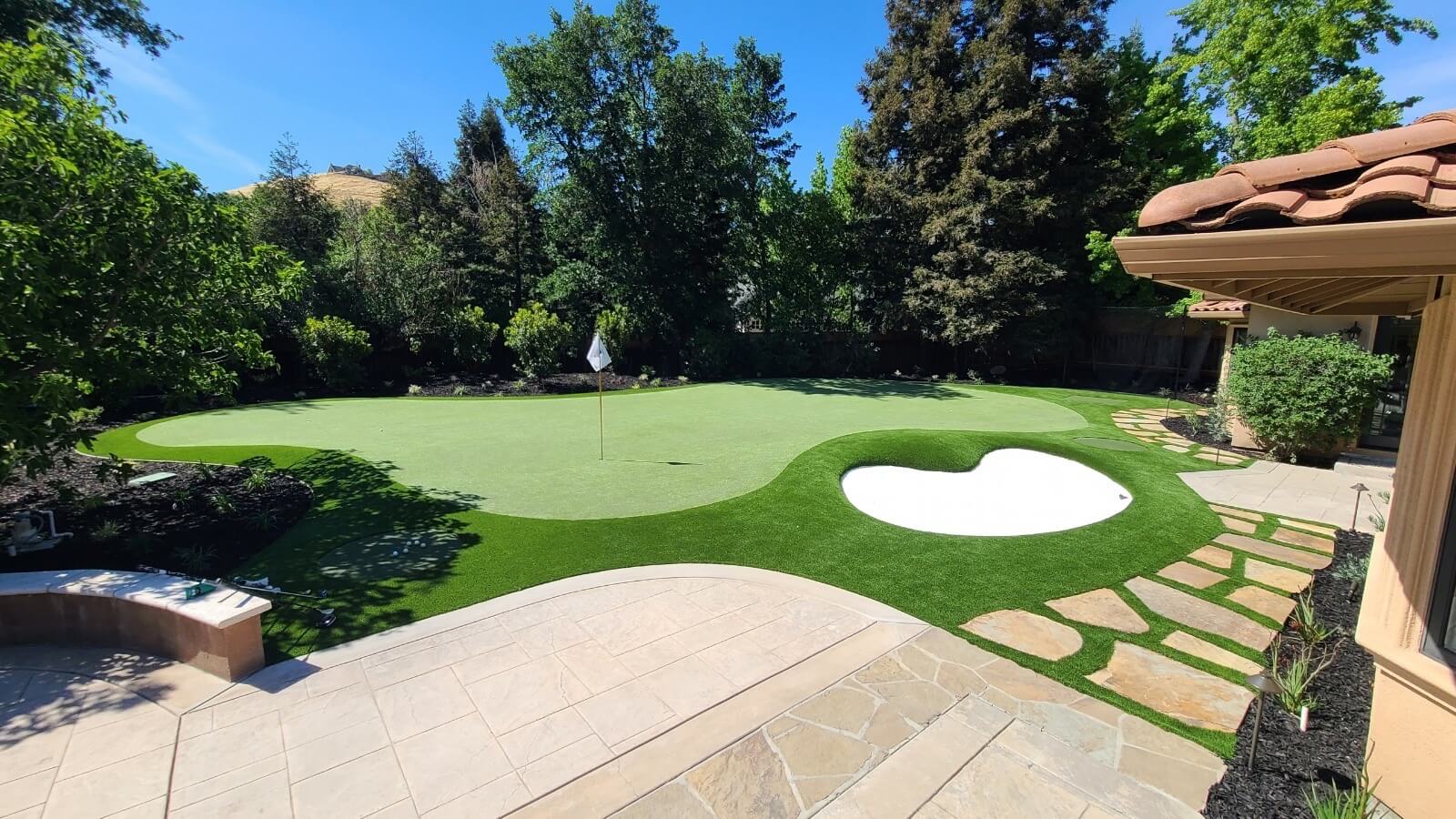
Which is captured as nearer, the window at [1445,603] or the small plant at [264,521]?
the window at [1445,603]

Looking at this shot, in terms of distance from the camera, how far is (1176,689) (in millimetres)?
3215

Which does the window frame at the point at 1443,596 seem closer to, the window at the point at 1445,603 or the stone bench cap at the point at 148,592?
the window at the point at 1445,603

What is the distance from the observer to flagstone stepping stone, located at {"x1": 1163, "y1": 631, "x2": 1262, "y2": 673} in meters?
3.42

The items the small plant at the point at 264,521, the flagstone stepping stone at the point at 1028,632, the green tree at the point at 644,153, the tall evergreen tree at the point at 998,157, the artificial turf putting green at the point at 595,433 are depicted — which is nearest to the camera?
the flagstone stepping stone at the point at 1028,632

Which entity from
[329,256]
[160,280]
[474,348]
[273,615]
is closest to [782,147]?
[474,348]

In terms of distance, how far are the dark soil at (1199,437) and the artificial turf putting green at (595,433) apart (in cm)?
175

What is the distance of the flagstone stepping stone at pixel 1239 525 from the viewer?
5773 millimetres

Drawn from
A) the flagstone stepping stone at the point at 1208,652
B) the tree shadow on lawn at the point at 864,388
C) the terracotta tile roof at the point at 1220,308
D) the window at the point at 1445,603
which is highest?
the terracotta tile roof at the point at 1220,308

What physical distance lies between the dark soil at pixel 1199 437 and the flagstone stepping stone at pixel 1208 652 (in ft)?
24.9

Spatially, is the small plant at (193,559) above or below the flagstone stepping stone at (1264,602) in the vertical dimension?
above

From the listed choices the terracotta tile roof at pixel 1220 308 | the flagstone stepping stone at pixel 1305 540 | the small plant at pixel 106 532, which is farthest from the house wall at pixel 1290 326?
the small plant at pixel 106 532

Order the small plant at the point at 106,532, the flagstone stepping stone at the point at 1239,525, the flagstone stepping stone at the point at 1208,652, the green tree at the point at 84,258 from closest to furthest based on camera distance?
1. the flagstone stepping stone at the point at 1208,652
2. the green tree at the point at 84,258
3. the small plant at the point at 106,532
4. the flagstone stepping stone at the point at 1239,525

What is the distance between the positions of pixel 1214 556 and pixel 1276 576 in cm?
46

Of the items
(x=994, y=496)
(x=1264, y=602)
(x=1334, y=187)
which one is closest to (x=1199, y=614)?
(x=1264, y=602)
